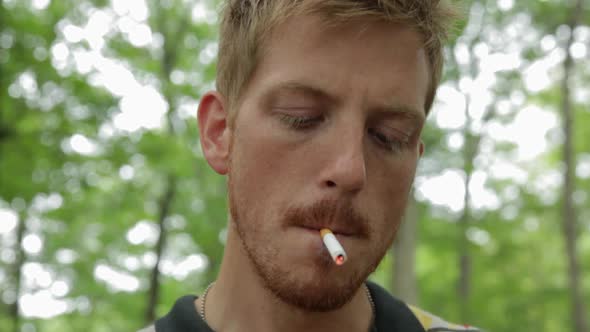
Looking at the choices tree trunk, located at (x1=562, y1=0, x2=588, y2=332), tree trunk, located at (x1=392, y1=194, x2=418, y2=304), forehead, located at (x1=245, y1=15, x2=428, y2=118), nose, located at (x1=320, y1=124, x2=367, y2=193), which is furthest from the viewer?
tree trunk, located at (x1=562, y1=0, x2=588, y2=332)

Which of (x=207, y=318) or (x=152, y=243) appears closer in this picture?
(x=207, y=318)

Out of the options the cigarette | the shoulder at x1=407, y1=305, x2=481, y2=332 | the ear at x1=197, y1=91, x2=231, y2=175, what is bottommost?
the shoulder at x1=407, y1=305, x2=481, y2=332

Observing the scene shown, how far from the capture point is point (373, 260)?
6.77ft

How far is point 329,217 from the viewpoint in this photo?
1.97 meters

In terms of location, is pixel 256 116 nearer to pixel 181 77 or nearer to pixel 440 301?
pixel 181 77

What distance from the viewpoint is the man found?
1984 mm

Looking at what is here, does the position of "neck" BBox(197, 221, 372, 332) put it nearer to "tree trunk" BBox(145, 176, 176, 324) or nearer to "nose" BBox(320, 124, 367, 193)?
"nose" BBox(320, 124, 367, 193)

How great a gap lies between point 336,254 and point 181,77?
1405cm

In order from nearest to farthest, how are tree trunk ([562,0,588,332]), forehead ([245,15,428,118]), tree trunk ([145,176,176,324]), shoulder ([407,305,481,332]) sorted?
forehead ([245,15,428,118]) < shoulder ([407,305,481,332]) < tree trunk ([562,0,588,332]) < tree trunk ([145,176,176,324])

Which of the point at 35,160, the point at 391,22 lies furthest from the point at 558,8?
the point at 391,22

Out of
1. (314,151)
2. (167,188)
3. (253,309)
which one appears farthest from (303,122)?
(167,188)

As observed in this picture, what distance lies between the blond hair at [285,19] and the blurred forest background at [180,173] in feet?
24.4

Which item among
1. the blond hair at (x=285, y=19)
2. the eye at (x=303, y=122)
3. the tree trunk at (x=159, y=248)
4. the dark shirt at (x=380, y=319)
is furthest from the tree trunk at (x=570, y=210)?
the eye at (x=303, y=122)

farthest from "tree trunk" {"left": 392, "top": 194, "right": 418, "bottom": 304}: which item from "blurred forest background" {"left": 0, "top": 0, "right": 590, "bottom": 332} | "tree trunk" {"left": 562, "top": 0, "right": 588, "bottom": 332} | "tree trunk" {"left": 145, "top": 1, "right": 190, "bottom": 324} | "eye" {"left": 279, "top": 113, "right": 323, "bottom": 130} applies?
"eye" {"left": 279, "top": 113, "right": 323, "bottom": 130}
